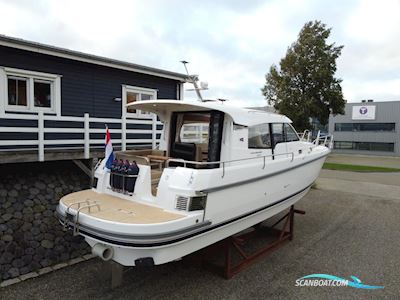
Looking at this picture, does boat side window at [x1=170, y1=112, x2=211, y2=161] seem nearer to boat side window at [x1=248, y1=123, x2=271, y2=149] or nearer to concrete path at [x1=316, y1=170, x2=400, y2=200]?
boat side window at [x1=248, y1=123, x2=271, y2=149]

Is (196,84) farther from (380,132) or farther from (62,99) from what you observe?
(380,132)

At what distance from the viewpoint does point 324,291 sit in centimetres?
398

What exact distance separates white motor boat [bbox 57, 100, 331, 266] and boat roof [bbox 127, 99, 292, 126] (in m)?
0.02

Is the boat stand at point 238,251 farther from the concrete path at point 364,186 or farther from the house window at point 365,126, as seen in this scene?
the house window at point 365,126

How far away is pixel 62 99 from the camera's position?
25.6ft

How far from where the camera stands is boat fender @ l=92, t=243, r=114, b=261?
3123mm

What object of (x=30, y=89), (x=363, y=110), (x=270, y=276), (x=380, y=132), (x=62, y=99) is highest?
(x=363, y=110)

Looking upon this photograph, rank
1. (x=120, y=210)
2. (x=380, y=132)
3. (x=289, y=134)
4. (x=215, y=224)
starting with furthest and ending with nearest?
(x=380, y=132), (x=289, y=134), (x=215, y=224), (x=120, y=210)

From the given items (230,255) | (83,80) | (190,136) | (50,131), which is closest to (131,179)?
(190,136)

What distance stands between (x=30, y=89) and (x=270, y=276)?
6.87 m

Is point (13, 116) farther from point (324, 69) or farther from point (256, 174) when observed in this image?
point (324, 69)

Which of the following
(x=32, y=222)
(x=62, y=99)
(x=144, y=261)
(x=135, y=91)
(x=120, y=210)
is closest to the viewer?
(x=144, y=261)
